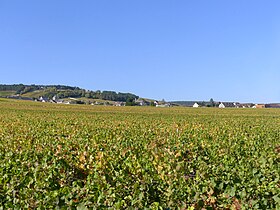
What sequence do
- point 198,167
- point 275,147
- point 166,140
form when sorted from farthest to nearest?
point 166,140
point 275,147
point 198,167

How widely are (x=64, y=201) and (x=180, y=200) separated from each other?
216 centimetres

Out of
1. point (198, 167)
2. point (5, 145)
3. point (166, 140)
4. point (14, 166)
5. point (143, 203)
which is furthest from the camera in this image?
point (166, 140)

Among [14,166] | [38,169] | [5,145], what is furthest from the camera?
[5,145]

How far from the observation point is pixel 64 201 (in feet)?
17.2

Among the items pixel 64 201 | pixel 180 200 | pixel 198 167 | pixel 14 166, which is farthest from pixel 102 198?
pixel 198 167

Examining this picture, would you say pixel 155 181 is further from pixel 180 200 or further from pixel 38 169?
pixel 38 169

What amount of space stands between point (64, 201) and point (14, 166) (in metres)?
3.59

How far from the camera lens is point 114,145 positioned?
13.5 m

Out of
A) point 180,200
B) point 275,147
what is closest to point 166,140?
point 275,147

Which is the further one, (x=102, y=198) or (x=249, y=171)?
(x=249, y=171)

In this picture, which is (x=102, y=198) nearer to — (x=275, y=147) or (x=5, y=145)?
(x=5, y=145)

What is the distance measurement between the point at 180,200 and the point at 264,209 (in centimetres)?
154

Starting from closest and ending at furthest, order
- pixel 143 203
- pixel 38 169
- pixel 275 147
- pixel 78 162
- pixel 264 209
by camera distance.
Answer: pixel 264 209 < pixel 143 203 < pixel 38 169 < pixel 78 162 < pixel 275 147

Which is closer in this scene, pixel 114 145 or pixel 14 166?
pixel 14 166
